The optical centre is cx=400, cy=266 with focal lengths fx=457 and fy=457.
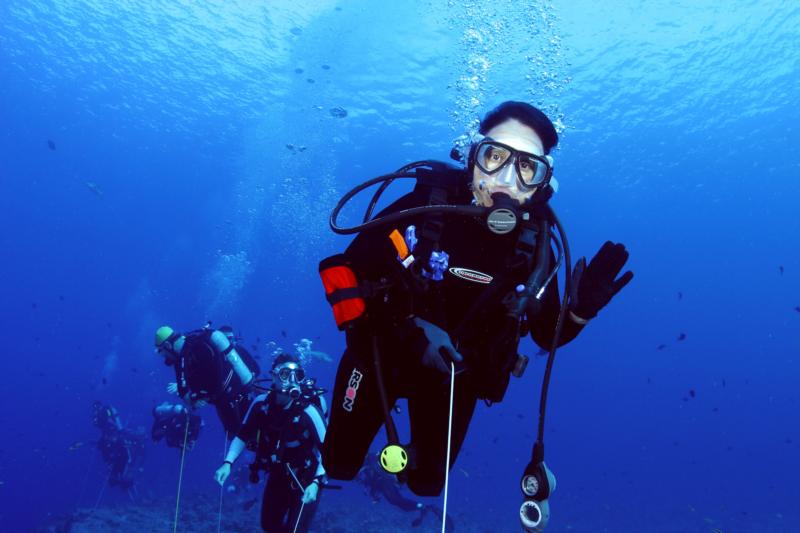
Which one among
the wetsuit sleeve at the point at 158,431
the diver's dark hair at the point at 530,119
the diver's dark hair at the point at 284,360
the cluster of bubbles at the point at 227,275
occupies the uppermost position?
the diver's dark hair at the point at 530,119

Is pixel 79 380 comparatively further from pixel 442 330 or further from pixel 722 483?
pixel 722 483

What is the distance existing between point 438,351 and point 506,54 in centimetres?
2088

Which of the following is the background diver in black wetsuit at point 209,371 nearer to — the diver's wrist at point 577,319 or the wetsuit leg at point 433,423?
the wetsuit leg at point 433,423

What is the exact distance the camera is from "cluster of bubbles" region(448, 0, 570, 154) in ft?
58.2

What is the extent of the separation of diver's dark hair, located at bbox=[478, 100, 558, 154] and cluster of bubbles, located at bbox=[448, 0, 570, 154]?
13.4 meters

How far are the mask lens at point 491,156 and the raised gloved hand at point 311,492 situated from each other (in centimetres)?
503

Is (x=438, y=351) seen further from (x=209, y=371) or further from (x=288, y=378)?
(x=209, y=371)

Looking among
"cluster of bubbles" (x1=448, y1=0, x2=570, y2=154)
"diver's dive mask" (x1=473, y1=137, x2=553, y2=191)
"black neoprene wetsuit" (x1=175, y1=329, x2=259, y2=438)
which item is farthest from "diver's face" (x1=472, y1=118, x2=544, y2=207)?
"cluster of bubbles" (x1=448, y1=0, x2=570, y2=154)

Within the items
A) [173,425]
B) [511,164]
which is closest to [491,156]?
[511,164]

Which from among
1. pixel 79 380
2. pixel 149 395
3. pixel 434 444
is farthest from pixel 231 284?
pixel 434 444

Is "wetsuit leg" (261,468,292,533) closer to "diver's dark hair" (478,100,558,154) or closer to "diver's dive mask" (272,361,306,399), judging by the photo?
"diver's dive mask" (272,361,306,399)

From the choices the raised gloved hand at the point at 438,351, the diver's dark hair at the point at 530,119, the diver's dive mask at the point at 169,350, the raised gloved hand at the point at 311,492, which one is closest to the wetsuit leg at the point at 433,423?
the raised gloved hand at the point at 438,351

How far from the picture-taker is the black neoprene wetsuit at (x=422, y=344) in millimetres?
3049

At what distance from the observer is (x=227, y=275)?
132m
